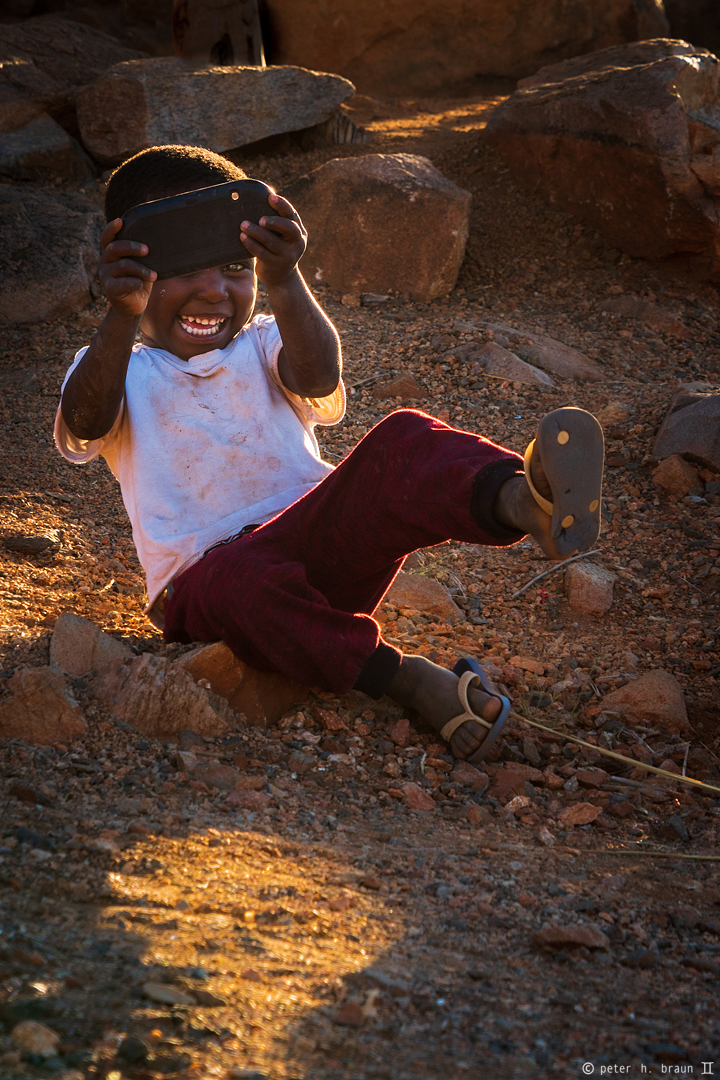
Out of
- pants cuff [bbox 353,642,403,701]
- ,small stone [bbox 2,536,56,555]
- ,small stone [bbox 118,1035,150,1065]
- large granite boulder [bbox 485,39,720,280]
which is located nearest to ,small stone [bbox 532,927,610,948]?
,small stone [bbox 118,1035,150,1065]

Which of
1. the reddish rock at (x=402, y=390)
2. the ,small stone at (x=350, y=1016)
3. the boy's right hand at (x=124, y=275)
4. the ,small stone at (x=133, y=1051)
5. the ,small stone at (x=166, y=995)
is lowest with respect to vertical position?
the reddish rock at (x=402, y=390)

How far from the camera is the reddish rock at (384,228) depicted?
5.00m

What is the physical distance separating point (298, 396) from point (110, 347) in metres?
0.54

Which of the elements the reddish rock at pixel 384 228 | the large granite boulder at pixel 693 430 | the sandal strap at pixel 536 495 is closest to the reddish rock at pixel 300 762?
the sandal strap at pixel 536 495

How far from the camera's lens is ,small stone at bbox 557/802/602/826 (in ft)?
6.20

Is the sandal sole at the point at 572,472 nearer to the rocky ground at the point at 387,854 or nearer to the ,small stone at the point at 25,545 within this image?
the rocky ground at the point at 387,854

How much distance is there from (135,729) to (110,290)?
3.19ft

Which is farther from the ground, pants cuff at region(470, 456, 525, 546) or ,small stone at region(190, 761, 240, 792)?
pants cuff at region(470, 456, 525, 546)

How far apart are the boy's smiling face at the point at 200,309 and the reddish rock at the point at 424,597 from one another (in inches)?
38.5

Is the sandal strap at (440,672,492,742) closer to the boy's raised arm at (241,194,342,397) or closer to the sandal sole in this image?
the sandal sole

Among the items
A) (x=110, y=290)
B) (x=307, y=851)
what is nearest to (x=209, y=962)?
(x=307, y=851)

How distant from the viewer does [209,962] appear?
1.17 m

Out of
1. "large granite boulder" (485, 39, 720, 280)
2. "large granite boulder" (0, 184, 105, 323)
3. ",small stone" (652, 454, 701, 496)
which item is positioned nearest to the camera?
",small stone" (652, 454, 701, 496)

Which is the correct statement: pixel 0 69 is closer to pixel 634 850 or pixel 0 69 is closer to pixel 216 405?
pixel 216 405
